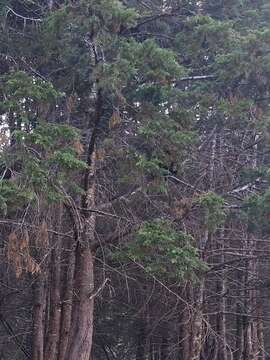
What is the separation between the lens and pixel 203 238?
11.9 meters

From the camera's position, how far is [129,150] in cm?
967

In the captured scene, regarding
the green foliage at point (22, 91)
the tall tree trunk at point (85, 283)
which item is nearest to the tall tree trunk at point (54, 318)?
the tall tree trunk at point (85, 283)

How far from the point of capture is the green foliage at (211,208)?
30.7 feet

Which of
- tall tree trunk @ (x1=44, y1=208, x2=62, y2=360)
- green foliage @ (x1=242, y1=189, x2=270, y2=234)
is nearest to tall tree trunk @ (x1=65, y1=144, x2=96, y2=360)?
tall tree trunk @ (x1=44, y1=208, x2=62, y2=360)

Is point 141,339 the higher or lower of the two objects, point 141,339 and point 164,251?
the lower

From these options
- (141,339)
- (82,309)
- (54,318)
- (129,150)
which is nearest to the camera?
(129,150)

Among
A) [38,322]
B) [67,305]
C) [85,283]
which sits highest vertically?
[85,283]

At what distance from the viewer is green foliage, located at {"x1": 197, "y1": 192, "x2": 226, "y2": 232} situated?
937 centimetres

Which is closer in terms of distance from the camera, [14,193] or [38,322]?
[14,193]

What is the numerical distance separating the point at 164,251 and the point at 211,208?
1191mm

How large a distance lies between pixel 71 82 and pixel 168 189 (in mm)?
2857

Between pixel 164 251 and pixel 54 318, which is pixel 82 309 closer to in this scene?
pixel 164 251

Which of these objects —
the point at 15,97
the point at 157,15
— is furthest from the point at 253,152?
the point at 15,97

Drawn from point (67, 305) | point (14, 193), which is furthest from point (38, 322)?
point (14, 193)
